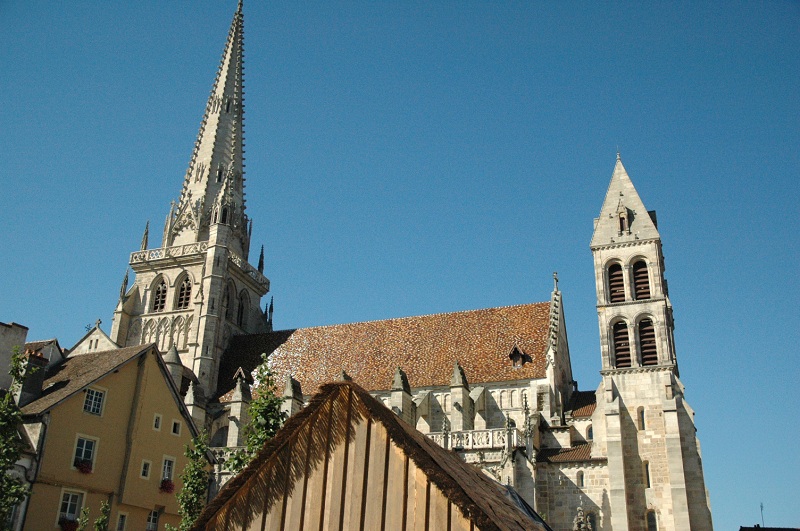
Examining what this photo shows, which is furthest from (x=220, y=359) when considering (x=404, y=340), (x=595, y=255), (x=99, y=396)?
(x=595, y=255)

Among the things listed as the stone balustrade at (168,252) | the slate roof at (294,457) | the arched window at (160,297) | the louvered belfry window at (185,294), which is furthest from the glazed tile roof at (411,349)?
the slate roof at (294,457)

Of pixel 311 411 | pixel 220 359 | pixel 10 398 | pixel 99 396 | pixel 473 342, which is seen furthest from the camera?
pixel 220 359

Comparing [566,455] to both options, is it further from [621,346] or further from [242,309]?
[242,309]

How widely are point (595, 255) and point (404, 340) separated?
11977 millimetres

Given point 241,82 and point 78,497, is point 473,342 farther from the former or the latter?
point 241,82

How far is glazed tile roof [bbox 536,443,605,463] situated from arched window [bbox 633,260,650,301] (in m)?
8.18

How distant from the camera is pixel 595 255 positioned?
36.7 meters

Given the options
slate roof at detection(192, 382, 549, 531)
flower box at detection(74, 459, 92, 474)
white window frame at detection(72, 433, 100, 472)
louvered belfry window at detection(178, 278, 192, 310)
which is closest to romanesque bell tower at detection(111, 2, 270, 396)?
louvered belfry window at detection(178, 278, 192, 310)

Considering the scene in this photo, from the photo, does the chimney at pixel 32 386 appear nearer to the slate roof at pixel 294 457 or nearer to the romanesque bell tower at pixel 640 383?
the slate roof at pixel 294 457

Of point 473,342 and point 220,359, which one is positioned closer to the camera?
point 473,342

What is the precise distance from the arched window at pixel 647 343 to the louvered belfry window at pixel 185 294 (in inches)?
1107

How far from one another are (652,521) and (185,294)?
31346 mm

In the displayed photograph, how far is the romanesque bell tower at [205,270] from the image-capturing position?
44938 mm

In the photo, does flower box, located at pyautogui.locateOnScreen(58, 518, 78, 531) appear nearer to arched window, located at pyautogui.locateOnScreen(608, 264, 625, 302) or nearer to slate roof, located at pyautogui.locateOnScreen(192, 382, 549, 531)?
slate roof, located at pyautogui.locateOnScreen(192, 382, 549, 531)
